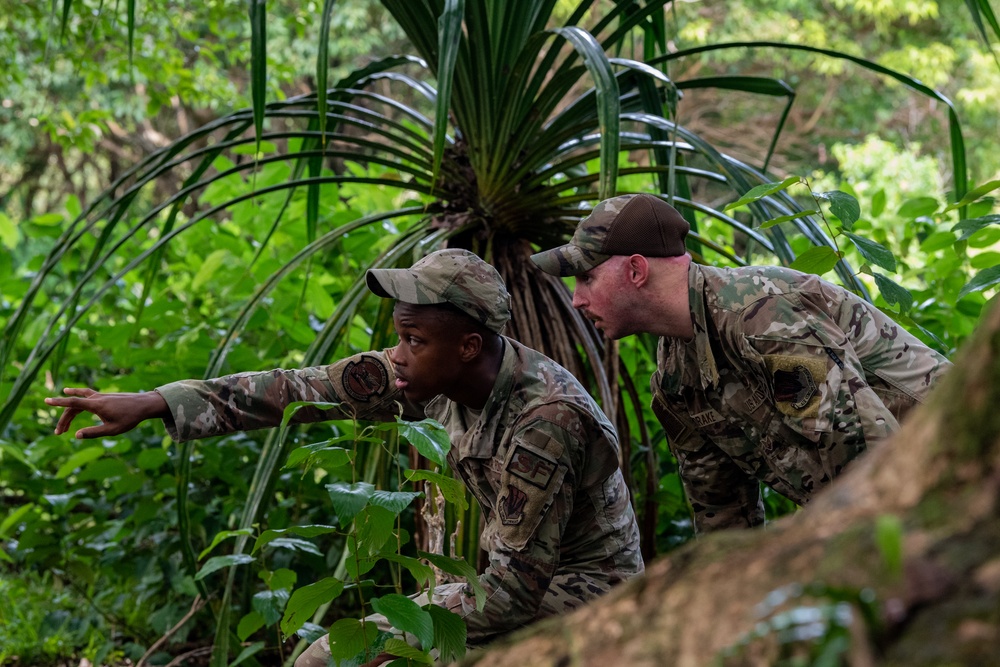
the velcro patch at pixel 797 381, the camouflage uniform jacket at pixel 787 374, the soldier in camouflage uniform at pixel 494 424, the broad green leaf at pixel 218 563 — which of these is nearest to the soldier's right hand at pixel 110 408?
the soldier in camouflage uniform at pixel 494 424

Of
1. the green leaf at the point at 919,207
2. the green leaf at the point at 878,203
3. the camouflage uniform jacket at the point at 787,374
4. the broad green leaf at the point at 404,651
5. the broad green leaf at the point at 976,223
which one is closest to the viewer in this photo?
the broad green leaf at the point at 404,651

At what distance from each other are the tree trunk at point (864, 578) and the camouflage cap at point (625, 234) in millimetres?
1186

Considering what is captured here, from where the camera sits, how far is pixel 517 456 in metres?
1.96

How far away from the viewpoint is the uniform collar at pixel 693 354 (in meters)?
2.01

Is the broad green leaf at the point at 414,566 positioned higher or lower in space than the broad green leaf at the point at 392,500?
lower

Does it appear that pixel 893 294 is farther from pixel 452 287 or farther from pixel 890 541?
pixel 890 541

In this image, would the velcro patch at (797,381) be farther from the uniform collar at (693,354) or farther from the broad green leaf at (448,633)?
the broad green leaf at (448,633)

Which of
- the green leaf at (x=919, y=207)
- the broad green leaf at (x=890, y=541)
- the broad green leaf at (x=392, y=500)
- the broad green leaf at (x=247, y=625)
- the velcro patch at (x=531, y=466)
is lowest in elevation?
the broad green leaf at (x=247, y=625)

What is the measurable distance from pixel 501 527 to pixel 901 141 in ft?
43.9

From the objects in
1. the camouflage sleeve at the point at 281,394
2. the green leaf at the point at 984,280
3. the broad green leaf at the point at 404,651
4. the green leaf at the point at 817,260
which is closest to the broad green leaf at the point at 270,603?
the camouflage sleeve at the point at 281,394

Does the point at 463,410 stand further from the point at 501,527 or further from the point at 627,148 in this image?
the point at 627,148

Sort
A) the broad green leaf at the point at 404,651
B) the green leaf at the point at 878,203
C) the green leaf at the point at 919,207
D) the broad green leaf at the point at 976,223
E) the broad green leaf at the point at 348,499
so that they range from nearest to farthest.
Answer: the broad green leaf at the point at 348,499, the broad green leaf at the point at 404,651, the broad green leaf at the point at 976,223, the green leaf at the point at 919,207, the green leaf at the point at 878,203

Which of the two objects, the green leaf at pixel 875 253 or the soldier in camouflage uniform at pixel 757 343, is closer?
the soldier in camouflage uniform at pixel 757 343

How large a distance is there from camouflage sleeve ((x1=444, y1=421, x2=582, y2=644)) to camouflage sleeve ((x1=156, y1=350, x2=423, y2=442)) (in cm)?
38
